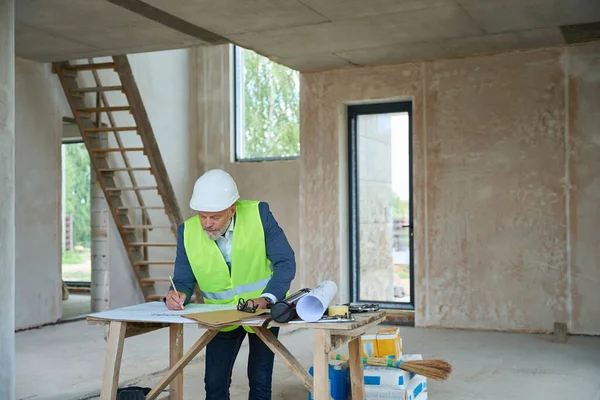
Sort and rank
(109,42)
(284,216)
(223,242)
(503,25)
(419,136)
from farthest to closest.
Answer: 1. (284,216)
2. (419,136)
3. (109,42)
4. (503,25)
5. (223,242)

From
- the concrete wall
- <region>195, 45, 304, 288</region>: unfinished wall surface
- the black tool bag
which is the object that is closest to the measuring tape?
the black tool bag

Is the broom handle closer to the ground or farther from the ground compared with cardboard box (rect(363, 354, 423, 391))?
farther from the ground

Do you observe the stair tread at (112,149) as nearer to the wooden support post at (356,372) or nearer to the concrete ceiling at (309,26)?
the concrete ceiling at (309,26)

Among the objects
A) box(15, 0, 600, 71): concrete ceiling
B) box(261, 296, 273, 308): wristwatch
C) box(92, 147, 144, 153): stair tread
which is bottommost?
box(261, 296, 273, 308): wristwatch

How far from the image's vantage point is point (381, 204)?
8898 millimetres

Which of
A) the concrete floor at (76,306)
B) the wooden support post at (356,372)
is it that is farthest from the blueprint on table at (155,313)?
the concrete floor at (76,306)

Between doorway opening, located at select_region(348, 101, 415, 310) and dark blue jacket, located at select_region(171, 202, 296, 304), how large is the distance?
481 cm

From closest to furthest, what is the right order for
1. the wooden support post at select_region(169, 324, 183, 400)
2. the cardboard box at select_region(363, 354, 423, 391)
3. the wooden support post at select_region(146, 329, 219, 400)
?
the wooden support post at select_region(146, 329, 219, 400) < the wooden support post at select_region(169, 324, 183, 400) < the cardboard box at select_region(363, 354, 423, 391)

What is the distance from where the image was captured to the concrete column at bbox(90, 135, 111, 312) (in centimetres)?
969

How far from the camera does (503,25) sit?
695 cm

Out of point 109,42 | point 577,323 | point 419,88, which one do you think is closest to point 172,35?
point 109,42

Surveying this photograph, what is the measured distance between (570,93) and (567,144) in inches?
20.8

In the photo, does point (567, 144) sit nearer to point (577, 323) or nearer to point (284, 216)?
point (577, 323)

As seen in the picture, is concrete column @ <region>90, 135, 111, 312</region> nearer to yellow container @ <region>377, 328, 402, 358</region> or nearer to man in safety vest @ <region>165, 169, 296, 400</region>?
yellow container @ <region>377, 328, 402, 358</region>
